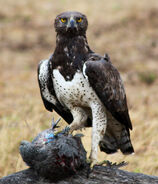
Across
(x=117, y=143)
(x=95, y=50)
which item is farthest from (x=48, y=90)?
(x=95, y=50)

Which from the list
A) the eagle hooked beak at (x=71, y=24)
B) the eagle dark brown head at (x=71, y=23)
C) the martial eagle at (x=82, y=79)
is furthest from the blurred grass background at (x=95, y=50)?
the eagle hooked beak at (x=71, y=24)

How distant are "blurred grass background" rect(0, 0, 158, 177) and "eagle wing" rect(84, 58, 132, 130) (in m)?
1.34

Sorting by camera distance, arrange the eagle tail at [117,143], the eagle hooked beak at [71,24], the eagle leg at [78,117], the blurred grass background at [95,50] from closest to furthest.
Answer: the eagle hooked beak at [71,24], the eagle leg at [78,117], the eagle tail at [117,143], the blurred grass background at [95,50]

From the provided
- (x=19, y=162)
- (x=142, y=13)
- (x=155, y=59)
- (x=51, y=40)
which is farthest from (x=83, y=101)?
(x=142, y=13)

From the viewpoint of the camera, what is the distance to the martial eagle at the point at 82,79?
13.6 feet

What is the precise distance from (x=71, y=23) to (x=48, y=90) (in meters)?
→ 0.96

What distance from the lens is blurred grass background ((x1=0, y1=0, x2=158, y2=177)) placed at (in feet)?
24.4

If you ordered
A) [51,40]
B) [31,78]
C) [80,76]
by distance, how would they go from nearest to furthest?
[80,76]
[31,78]
[51,40]

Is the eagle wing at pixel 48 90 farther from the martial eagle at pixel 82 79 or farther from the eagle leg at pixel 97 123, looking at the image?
the eagle leg at pixel 97 123

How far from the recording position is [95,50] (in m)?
15.5

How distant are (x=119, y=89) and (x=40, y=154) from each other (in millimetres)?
1273

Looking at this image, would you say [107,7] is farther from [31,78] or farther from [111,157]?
[111,157]

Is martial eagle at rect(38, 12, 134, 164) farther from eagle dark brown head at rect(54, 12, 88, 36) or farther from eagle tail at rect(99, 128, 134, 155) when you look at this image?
eagle tail at rect(99, 128, 134, 155)

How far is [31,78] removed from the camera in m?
12.6
